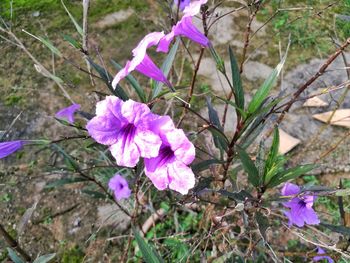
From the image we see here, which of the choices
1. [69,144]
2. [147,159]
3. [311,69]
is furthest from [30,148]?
[311,69]

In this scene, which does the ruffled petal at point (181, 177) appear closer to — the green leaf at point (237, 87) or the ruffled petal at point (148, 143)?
the ruffled petal at point (148, 143)

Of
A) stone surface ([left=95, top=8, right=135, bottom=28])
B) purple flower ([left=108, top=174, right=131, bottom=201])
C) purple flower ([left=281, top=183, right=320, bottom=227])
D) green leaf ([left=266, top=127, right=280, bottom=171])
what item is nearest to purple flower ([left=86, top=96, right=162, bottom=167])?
green leaf ([left=266, top=127, right=280, bottom=171])

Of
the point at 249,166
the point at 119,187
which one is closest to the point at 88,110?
the point at 119,187

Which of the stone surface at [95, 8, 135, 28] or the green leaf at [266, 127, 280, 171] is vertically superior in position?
the green leaf at [266, 127, 280, 171]

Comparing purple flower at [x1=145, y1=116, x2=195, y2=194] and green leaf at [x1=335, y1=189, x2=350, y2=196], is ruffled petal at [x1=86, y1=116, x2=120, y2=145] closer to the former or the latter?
purple flower at [x1=145, y1=116, x2=195, y2=194]

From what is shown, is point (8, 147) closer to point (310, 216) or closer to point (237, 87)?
point (237, 87)
